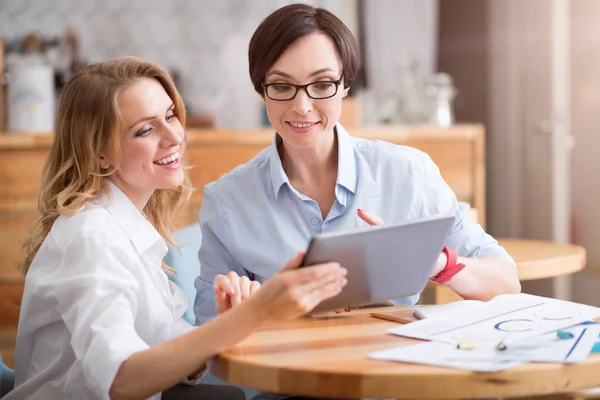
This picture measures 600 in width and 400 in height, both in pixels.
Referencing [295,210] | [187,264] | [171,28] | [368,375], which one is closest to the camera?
[368,375]

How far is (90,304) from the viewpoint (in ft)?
4.75

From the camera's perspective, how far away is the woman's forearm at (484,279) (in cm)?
176

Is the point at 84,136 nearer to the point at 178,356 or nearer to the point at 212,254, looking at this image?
the point at 212,254

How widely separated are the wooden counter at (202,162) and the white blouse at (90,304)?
2.27 meters

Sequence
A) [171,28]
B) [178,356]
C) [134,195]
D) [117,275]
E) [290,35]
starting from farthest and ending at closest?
[171,28], [290,35], [134,195], [117,275], [178,356]

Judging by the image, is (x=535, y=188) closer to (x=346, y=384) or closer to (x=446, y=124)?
(x=446, y=124)

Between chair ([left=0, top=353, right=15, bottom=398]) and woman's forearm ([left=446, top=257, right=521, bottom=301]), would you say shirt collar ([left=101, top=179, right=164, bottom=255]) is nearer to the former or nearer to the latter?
chair ([left=0, top=353, right=15, bottom=398])

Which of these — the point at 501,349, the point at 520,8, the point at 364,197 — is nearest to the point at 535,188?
the point at 520,8

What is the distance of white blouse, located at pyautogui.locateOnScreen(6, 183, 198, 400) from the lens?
4.66ft

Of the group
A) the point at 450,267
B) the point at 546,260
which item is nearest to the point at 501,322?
the point at 450,267

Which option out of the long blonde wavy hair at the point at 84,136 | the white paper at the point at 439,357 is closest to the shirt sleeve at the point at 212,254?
the long blonde wavy hair at the point at 84,136

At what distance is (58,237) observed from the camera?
1.57m

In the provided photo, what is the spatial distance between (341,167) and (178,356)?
28.7 inches

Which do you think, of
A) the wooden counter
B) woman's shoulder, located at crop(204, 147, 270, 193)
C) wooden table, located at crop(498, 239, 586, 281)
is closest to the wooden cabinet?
the wooden counter
